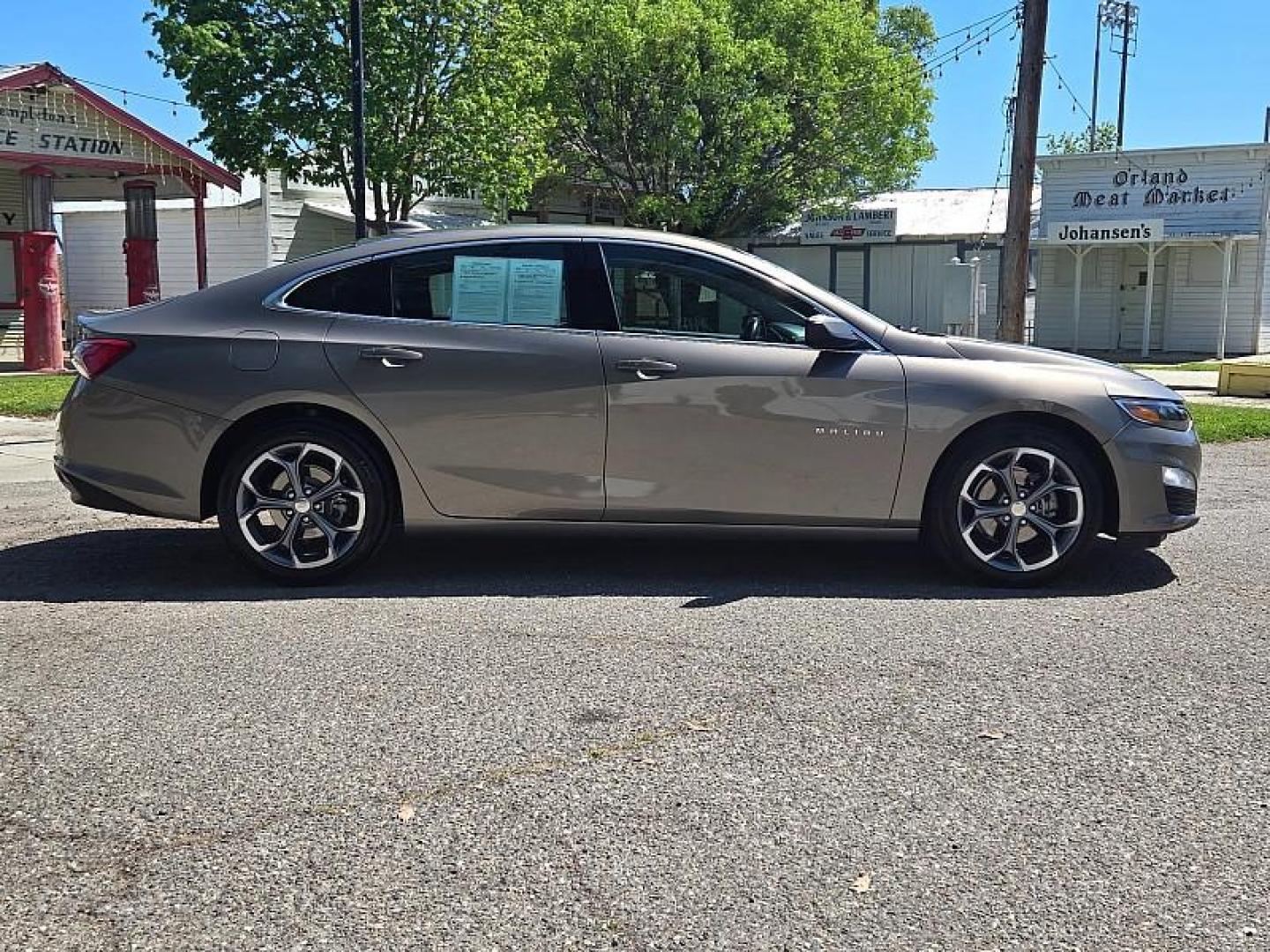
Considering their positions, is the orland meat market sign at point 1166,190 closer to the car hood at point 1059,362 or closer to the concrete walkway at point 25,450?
the concrete walkway at point 25,450

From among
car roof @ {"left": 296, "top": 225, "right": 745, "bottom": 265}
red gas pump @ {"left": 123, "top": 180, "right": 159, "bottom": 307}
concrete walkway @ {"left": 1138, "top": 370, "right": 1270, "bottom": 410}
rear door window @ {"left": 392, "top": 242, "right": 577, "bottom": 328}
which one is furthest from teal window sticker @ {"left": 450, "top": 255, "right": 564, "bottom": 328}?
red gas pump @ {"left": 123, "top": 180, "right": 159, "bottom": 307}

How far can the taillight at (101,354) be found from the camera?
552 centimetres

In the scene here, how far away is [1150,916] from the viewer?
2.76 metres

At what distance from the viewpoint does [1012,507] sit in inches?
219

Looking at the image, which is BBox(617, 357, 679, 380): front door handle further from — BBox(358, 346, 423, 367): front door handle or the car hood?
the car hood

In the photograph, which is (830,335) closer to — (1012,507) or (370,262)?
(1012,507)

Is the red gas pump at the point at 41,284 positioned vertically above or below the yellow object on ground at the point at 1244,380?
above

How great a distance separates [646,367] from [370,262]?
53.6 inches

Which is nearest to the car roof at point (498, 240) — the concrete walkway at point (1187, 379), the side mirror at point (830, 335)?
the side mirror at point (830, 335)

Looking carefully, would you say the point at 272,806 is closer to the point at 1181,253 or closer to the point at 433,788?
the point at 433,788

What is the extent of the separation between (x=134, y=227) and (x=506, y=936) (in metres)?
20.0

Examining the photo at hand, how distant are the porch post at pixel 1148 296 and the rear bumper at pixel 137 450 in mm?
23132

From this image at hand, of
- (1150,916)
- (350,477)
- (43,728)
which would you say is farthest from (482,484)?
(1150,916)

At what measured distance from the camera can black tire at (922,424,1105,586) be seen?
5.55 metres
